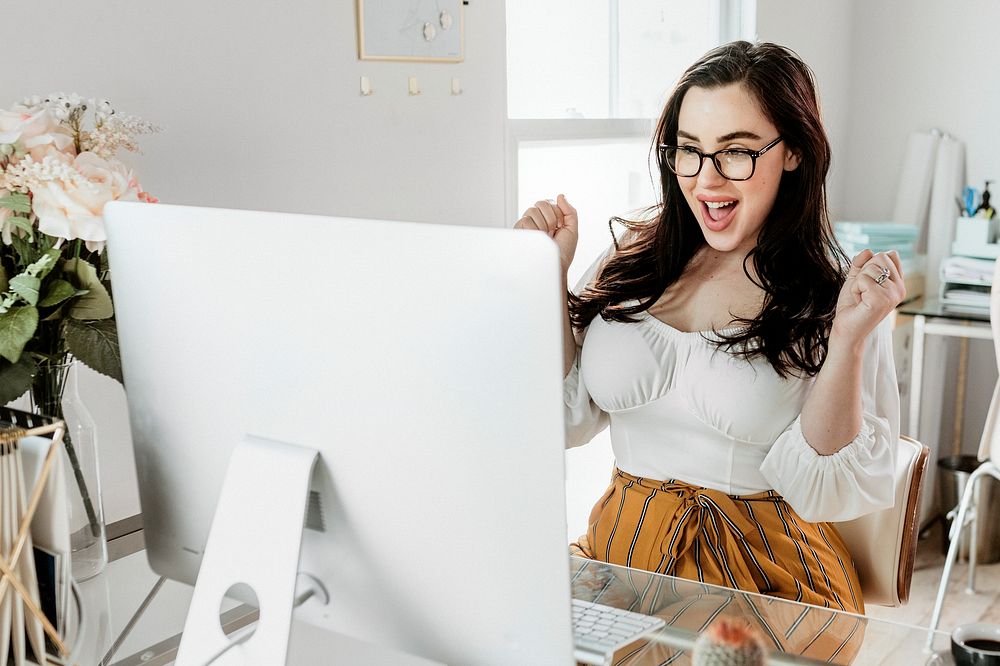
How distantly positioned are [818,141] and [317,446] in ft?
3.10

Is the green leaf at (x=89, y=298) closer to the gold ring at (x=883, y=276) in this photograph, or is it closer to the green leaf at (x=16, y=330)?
the green leaf at (x=16, y=330)

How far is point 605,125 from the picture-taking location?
2512mm

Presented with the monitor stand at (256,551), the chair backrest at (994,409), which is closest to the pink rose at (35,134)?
the monitor stand at (256,551)

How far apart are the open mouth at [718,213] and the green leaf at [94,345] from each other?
819 mm

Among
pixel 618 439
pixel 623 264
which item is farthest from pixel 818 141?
pixel 618 439

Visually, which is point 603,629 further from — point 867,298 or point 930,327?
point 930,327

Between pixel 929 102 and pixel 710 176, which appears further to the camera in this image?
pixel 929 102

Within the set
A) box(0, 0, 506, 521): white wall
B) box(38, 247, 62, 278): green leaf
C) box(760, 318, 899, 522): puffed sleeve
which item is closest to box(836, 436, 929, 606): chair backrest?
box(760, 318, 899, 522): puffed sleeve

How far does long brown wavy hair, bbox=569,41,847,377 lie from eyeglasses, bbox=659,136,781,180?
0.17ft

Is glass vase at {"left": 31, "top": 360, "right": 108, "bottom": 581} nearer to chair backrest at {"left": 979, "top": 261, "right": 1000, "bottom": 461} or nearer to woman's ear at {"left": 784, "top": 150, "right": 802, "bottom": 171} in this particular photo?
woman's ear at {"left": 784, "top": 150, "right": 802, "bottom": 171}

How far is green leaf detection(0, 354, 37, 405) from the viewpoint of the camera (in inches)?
39.1

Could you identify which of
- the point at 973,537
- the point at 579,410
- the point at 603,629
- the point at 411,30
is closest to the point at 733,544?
the point at 579,410

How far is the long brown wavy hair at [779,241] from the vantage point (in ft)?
4.52

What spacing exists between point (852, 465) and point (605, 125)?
4.57ft
